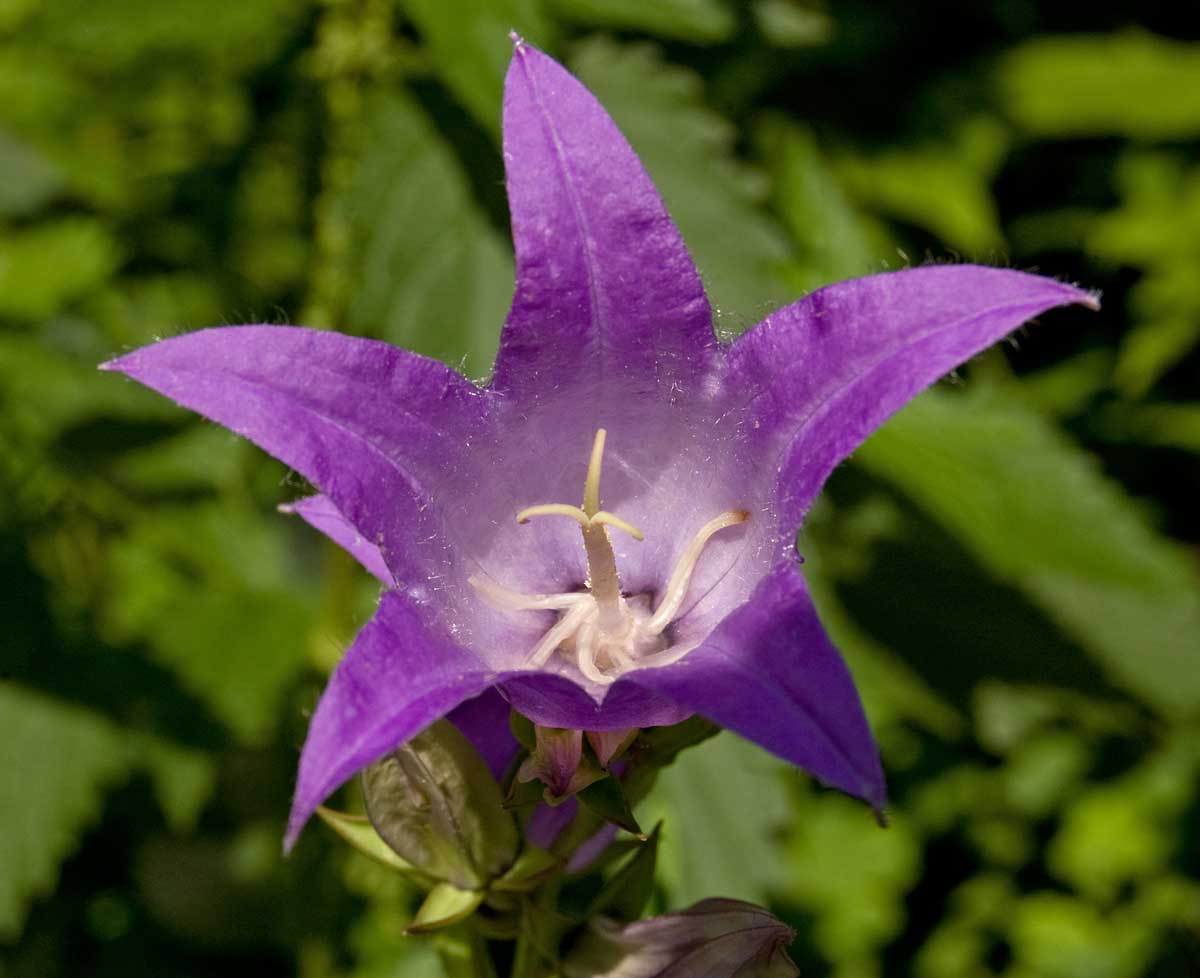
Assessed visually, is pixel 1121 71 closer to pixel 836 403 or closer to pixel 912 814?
pixel 912 814

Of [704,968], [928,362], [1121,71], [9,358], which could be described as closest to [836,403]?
[928,362]

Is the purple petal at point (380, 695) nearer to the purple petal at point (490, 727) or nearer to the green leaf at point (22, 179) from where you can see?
the purple petal at point (490, 727)

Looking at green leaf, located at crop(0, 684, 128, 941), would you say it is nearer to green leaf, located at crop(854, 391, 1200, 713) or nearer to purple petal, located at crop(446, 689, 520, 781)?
purple petal, located at crop(446, 689, 520, 781)

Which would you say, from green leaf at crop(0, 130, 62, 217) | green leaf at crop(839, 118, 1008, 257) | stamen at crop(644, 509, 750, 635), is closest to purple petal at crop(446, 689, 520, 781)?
stamen at crop(644, 509, 750, 635)

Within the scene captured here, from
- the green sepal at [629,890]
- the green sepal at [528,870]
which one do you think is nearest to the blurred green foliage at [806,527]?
the green sepal at [629,890]

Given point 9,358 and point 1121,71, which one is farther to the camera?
point 1121,71
